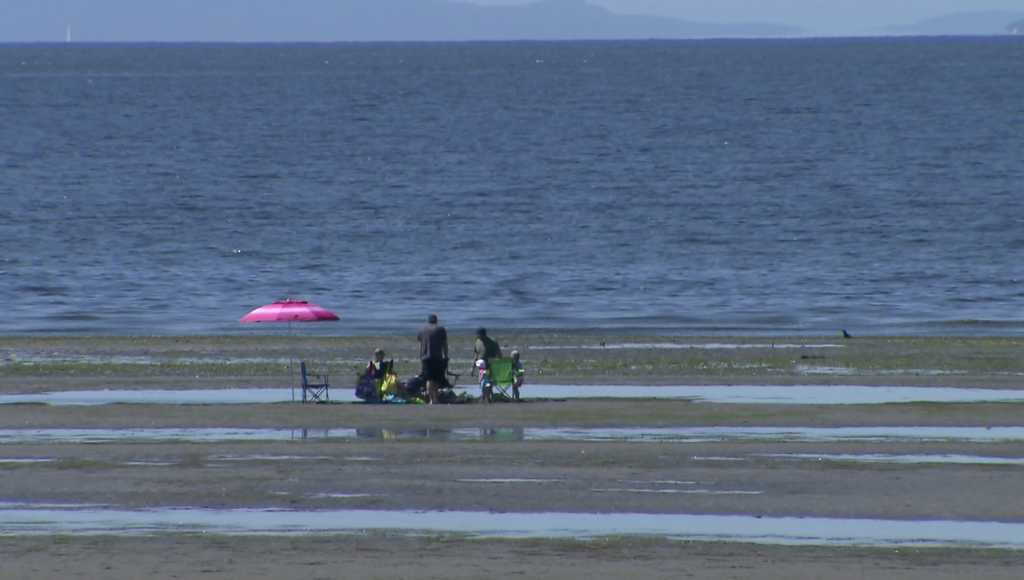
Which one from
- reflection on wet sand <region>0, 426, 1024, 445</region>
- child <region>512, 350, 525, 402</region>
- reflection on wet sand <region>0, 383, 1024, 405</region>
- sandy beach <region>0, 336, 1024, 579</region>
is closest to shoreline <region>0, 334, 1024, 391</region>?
sandy beach <region>0, 336, 1024, 579</region>

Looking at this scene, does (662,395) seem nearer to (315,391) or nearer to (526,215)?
(315,391)

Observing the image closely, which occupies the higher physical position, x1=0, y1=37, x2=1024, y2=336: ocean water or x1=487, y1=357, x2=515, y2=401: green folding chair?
x1=0, y1=37, x2=1024, y2=336: ocean water

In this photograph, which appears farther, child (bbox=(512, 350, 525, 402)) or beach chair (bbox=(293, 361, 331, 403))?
child (bbox=(512, 350, 525, 402))

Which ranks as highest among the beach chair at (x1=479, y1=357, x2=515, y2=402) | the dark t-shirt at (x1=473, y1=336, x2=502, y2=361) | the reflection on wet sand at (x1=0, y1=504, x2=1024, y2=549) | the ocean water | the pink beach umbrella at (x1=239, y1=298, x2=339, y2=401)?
the ocean water

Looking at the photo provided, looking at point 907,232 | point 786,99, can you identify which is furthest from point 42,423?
point 786,99

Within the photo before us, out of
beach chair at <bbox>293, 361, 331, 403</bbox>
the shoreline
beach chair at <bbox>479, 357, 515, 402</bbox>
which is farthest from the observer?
the shoreline

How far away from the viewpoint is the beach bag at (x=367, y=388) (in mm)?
Result: 21609

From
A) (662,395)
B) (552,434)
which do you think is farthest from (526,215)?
(552,434)

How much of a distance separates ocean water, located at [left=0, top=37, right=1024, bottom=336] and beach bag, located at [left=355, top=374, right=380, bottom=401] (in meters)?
11.0

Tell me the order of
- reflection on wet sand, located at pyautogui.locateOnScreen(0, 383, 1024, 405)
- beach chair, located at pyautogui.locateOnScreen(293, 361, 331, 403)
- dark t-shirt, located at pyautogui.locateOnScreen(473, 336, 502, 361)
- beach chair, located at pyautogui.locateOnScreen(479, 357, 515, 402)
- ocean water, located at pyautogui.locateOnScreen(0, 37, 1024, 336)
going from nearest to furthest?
beach chair, located at pyautogui.locateOnScreen(293, 361, 331, 403) → beach chair, located at pyautogui.locateOnScreen(479, 357, 515, 402) → reflection on wet sand, located at pyautogui.locateOnScreen(0, 383, 1024, 405) → dark t-shirt, located at pyautogui.locateOnScreen(473, 336, 502, 361) → ocean water, located at pyautogui.locateOnScreen(0, 37, 1024, 336)

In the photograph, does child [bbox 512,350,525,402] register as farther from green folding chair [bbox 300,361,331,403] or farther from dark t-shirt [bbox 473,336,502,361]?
green folding chair [bbox 300,361,331,403]

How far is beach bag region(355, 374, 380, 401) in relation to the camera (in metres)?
21.6

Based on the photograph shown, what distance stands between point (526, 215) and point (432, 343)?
1411 inches

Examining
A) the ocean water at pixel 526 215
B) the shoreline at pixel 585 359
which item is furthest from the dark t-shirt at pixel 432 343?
the ocean water at pixel 526 215
